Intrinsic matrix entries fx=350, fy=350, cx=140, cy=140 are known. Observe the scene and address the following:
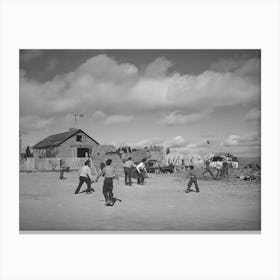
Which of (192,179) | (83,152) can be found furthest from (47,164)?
(192,179)

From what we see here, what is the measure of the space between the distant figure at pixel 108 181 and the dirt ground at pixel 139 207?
8 centimetres

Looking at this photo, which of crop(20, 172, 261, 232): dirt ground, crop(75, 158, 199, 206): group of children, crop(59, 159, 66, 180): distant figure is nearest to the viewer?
crop(20, 172, 261, 232): dirt ground

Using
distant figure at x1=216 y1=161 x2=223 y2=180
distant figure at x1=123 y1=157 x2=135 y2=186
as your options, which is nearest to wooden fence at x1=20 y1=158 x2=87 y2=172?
distant figure at x1=123 y1=157 x2=135 y2=186

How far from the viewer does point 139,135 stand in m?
5.80

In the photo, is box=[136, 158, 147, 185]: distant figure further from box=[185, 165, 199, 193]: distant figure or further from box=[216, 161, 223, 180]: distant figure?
box=[216, 161, 223, 180]: distant figure

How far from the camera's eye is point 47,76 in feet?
→ 18.9

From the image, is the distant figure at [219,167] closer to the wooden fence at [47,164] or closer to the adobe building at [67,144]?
the adobe building at [67,144]

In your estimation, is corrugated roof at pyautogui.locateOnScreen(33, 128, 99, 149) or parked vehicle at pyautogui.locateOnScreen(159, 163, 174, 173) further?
parked vehicle at pyautogui.locateOnScreen(159, 163, 174, 173)

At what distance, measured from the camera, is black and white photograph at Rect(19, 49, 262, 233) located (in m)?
5.64

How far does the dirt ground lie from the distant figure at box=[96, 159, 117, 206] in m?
0.08

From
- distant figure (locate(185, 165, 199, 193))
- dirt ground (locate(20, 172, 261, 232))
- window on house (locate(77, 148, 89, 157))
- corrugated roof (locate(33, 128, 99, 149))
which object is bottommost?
dirt ground (locate(20, 172, 261, 232))

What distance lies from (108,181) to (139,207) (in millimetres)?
668
